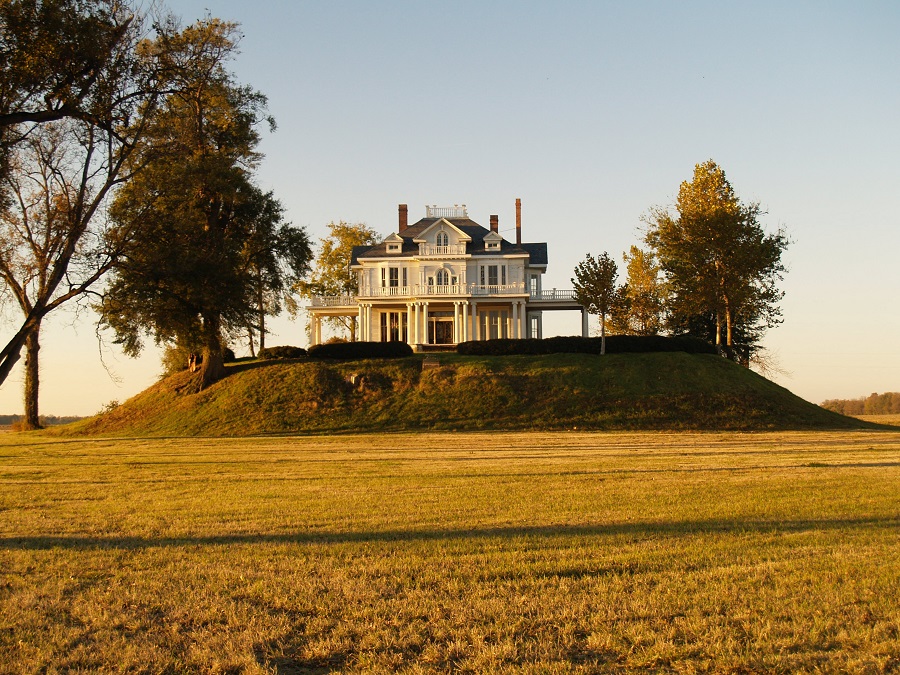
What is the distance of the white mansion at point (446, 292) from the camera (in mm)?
53812

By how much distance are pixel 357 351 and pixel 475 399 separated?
971 centimetres

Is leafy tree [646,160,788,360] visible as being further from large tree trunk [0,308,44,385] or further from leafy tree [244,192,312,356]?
large tree trunk [0,308,44,385]

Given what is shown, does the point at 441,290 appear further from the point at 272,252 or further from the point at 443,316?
the point at 272,252

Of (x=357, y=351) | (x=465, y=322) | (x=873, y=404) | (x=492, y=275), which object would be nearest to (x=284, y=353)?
(x=357, y=351)

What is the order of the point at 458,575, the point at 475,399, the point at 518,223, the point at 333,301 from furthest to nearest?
the point at 518,223
the point at 333,301
the point at 475,399
the point at 458,575

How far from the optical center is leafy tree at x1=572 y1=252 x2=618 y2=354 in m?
44.5

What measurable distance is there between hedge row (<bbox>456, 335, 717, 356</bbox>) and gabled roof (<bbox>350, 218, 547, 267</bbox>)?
37.4 feet

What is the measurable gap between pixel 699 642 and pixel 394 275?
51.8 meters

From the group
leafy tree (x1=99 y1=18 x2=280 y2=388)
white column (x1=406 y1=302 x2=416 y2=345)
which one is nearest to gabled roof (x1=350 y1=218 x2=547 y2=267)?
white column (x1=406 y1=302 x2=416 y2=345)

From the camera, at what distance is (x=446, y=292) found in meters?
53.5

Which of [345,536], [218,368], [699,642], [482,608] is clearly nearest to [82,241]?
[345,536]

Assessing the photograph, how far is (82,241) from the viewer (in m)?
20.4

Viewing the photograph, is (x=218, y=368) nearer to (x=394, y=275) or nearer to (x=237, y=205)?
(x=237, y=205)

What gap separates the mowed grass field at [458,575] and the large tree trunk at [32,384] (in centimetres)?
2950
